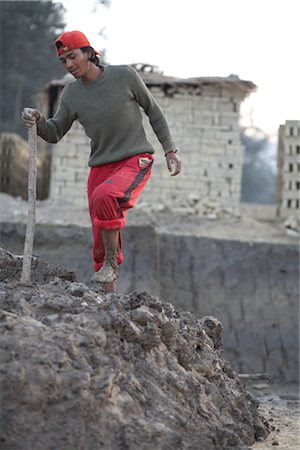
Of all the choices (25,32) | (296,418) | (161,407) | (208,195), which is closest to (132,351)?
(161,407)

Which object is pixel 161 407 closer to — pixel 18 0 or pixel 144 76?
pixel 144 76

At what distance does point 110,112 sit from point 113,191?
53cm

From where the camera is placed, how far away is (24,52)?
82.7ft

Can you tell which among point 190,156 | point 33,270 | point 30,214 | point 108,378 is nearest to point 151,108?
point 30,214

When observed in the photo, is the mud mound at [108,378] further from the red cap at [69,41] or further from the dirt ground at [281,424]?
the red cap at [69,41]

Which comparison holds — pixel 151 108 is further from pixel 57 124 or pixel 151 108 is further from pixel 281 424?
pixel 281 424

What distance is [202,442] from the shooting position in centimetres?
365

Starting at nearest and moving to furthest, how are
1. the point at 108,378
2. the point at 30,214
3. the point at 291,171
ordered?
the point at 108,378 → the point at 30,214 → the point at 291,171

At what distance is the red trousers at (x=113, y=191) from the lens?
4.56 m

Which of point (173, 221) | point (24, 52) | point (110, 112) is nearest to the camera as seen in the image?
point (110, 112)

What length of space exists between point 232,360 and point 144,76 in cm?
473

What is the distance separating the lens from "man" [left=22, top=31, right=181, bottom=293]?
4.65 m

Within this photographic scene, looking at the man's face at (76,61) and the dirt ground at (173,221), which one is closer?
the man's face at (76,61)

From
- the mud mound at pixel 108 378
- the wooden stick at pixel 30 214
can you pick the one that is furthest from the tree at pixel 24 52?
the mud mound at pixel 108 378
